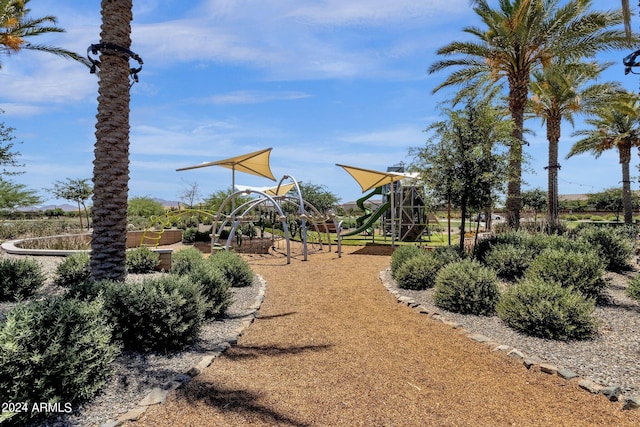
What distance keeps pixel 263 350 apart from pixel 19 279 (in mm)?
4992

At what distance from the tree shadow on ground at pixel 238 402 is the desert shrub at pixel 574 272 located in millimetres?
5836

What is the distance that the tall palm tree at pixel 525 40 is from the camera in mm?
13797

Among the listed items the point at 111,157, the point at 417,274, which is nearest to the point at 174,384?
the point at 111,157

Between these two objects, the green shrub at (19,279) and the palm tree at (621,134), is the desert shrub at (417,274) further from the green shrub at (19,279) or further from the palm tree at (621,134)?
the palm tree at (621,134)

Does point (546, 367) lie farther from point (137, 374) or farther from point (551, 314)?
point (137, 374)

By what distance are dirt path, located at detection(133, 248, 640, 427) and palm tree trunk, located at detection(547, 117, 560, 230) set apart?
1639 centimetres

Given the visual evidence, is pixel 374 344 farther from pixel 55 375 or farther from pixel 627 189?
pixel 627 189

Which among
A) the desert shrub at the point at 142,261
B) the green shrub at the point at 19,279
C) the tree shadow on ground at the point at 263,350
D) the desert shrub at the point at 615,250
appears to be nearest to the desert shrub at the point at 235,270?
the desert shrub at the point at 142,261

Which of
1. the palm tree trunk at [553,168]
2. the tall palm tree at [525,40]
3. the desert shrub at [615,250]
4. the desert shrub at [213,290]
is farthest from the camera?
the palm tree trunk at [553,168]

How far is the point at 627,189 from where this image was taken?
24250 mm

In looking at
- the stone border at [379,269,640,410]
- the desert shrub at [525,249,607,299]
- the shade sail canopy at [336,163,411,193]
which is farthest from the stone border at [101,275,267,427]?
the shade sail canopy at [336,163,411,193]

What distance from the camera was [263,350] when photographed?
4977mm

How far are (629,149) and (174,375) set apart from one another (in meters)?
30.5

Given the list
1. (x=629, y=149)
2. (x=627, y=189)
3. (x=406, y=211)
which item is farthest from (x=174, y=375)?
(x=629, y=149)
